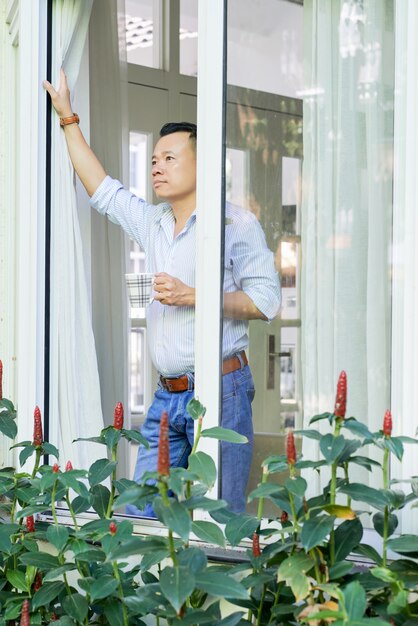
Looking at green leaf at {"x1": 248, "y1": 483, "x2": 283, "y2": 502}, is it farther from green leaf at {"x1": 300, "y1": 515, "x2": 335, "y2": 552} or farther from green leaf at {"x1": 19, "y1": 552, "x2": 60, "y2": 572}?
green leaf at {"x1": 19, "y1": 552, "x2": 60, "y2": 572}

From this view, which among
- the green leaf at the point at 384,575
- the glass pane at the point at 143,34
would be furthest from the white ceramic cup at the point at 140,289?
the glass pane at the point at 143,34

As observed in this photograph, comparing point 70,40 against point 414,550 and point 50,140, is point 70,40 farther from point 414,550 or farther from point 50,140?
point 414,550

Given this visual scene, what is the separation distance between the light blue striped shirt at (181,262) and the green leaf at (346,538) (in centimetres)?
68

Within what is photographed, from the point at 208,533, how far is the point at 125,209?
5.34ft

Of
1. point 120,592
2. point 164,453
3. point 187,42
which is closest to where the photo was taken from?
point 164,453

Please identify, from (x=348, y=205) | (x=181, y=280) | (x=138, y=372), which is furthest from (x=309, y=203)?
(x=138, y=372)

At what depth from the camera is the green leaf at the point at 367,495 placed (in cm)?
198

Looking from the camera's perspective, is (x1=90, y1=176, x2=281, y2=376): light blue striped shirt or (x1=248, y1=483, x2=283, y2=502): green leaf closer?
(x1=248, y1=483, x2=283, y2=502): green leaf

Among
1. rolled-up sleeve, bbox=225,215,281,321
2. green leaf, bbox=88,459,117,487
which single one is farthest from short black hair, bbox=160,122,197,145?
green leaf, bbox=88,459,117,487

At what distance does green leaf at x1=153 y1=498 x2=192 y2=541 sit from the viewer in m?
1.75

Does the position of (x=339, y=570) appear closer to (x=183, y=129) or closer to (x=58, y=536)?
(x=58, y=536)

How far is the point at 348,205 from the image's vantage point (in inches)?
96.5

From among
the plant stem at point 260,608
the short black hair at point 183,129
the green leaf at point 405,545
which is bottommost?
the plant stem at point 260,608

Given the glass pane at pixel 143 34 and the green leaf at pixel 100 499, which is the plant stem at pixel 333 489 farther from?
the glass pane at pixel 143 34
